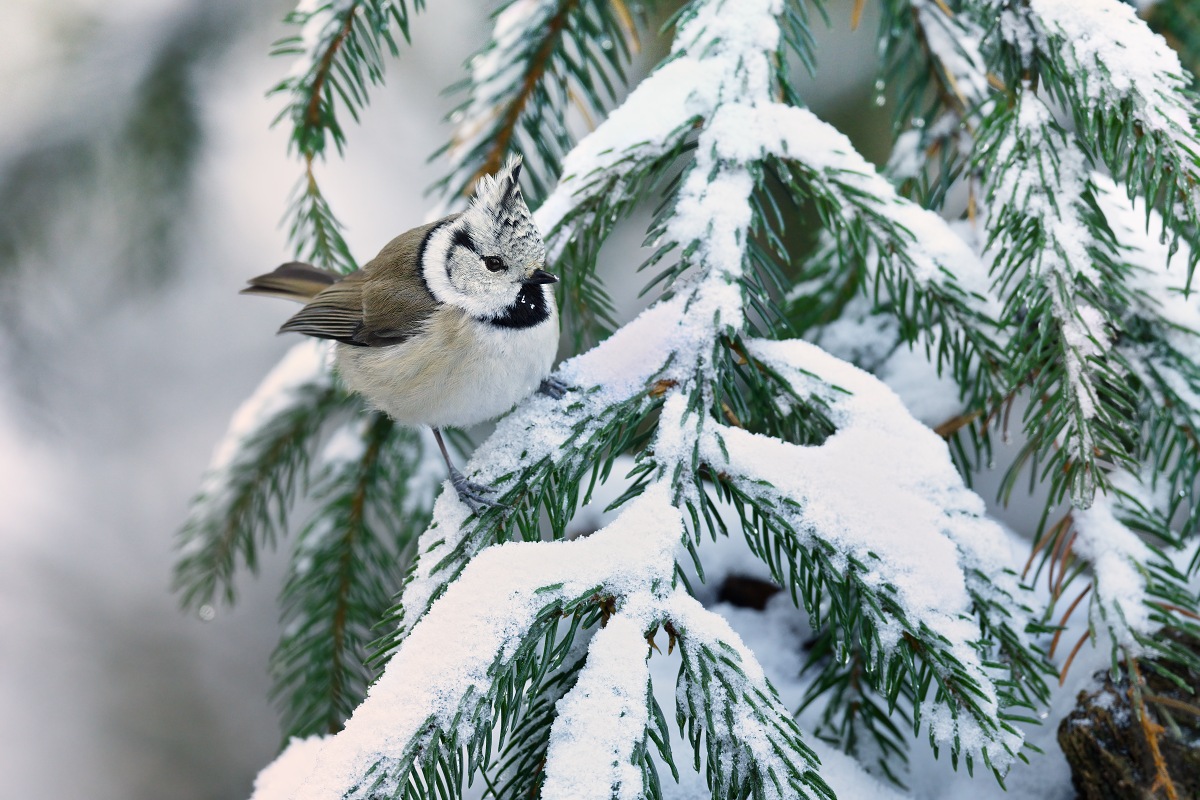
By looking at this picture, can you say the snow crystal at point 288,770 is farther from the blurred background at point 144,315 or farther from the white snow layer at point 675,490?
the blurred background at point 144,315

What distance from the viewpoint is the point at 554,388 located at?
116cm

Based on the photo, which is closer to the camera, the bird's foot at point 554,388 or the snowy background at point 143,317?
the bird's foot at point 554,388

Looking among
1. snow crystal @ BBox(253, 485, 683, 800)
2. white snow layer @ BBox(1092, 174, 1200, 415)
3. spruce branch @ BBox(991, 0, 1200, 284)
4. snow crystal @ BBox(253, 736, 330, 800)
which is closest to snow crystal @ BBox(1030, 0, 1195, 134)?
spruce branch @ BBox(991, 0, 1200, 284)

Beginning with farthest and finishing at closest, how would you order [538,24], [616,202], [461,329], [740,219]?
[538,24] < [461,329] < [616,202] < [740,219]

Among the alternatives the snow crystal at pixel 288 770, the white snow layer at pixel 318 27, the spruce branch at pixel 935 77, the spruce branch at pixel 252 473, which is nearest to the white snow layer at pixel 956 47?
the spruce branch at pixel 935 77

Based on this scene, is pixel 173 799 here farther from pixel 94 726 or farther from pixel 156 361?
pixel 156 361

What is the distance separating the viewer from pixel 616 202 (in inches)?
47.7

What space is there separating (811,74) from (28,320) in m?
1.87

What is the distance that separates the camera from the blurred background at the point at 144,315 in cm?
204

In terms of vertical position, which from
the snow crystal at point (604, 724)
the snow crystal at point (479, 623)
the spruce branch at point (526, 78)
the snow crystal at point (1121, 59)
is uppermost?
the spruce branch at point (526, 78)

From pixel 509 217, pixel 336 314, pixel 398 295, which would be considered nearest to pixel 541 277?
pixel 509 217

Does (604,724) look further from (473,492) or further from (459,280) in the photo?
(459,280)

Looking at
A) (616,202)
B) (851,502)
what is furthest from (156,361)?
(851,502)

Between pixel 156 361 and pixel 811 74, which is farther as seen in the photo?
pixel 156 361
